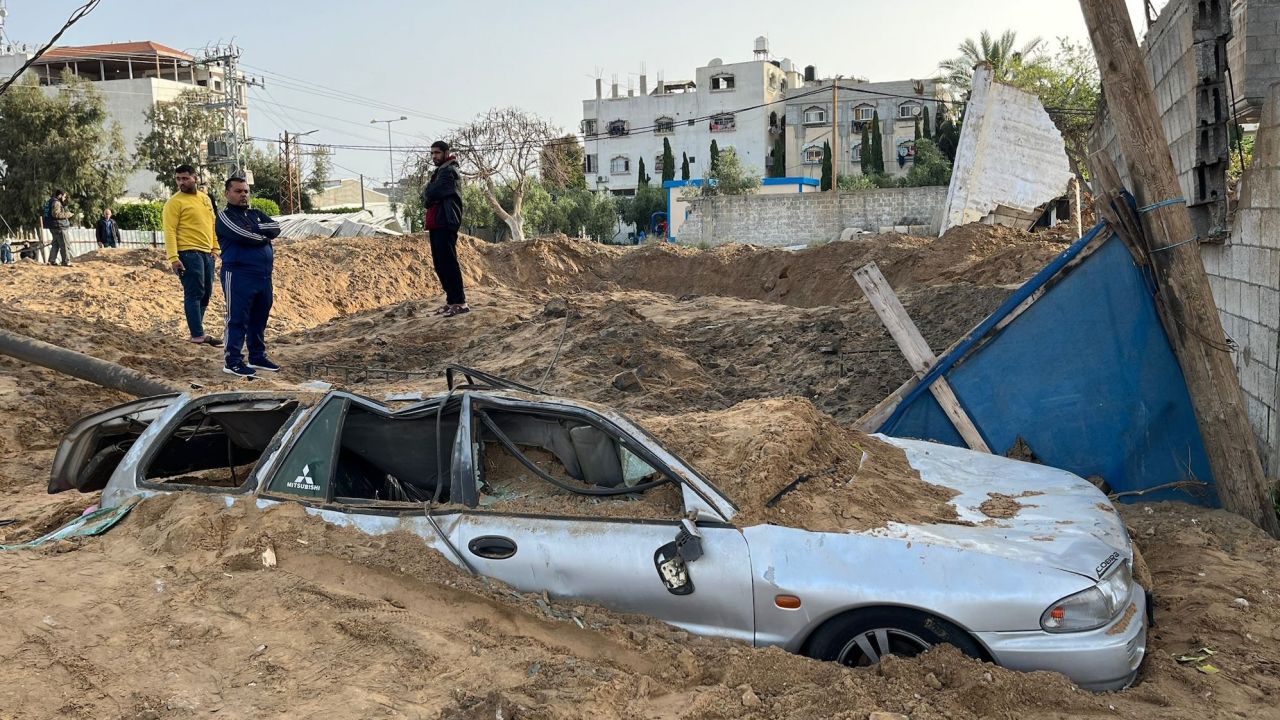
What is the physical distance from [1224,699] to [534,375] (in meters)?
7.80

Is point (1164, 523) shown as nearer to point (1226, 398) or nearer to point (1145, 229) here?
point (1226, 398)

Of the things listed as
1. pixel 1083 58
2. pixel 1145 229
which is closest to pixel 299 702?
pixel 1145 229

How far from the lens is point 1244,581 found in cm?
445

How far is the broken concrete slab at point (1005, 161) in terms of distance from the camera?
2341 centimetres

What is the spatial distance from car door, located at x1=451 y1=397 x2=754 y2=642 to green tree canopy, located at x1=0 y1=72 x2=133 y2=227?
35700 millimetres

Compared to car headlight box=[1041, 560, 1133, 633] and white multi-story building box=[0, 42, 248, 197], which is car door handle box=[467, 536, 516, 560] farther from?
white multi-story building box=[0, 42, 248, 197]

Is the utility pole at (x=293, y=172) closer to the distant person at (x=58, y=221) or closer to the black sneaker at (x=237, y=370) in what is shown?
the distant person at (x=58, y=221)

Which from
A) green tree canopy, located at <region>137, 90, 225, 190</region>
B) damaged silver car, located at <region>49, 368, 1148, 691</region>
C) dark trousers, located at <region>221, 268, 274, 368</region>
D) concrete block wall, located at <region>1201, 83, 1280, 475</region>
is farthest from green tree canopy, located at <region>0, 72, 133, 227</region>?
concrete block wall, located at <region>1201, 83, 1280, 475</region>

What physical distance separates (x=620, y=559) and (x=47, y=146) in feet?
120

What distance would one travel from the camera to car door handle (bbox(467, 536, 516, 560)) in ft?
12.5

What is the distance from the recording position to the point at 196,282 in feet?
32.2

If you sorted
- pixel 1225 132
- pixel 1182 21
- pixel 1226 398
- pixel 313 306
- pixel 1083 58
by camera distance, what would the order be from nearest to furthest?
1. pixel 1226 398
2. pixel 1225 132
3. pixel 1182 21
4. pixel 313 306
5. pixel 1083 58

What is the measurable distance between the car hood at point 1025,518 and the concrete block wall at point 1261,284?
64.6 inches

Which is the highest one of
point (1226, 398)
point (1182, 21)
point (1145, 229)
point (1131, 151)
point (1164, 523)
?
point (1182, 21)
